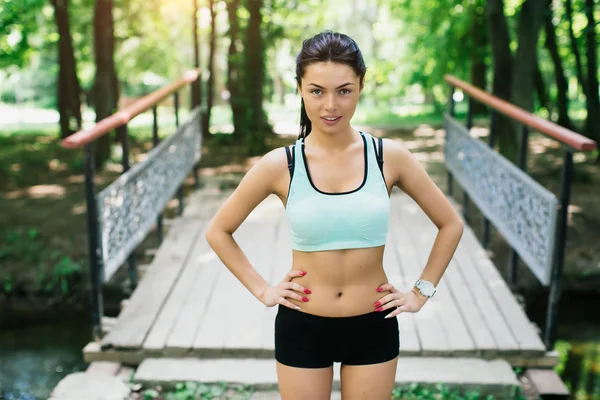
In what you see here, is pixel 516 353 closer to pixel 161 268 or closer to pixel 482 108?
pixel 161 268

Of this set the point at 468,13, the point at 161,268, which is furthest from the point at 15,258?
the point at 468,13

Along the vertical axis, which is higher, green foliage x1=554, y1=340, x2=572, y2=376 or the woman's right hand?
the woman's right hand

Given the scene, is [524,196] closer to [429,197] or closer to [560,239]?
[560,239]

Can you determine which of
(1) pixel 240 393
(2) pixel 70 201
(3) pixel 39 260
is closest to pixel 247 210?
(1) pixel 240 393

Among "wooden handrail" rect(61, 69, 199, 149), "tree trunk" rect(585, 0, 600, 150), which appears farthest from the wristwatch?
"tree trunk" rect(585, 0, 600, 150)

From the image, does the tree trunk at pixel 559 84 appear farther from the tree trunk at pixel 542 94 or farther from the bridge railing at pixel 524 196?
the bridge railing at pixel 524 196

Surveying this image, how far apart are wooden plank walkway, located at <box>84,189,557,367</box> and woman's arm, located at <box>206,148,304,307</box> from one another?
199 centimetres

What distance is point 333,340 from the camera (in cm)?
236

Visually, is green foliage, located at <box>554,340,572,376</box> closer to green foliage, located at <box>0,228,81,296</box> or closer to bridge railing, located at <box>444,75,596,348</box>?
bridge railing, located at <box>444,75,596,348</box>

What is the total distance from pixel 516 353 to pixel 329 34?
2.90m

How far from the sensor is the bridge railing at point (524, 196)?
4312mm

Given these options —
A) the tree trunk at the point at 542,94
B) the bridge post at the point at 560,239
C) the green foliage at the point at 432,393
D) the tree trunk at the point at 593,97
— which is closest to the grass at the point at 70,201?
the tree trunk at the point at 593,97

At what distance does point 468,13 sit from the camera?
15836mm

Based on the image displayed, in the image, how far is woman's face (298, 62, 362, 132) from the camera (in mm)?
2215
